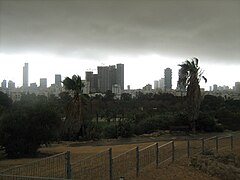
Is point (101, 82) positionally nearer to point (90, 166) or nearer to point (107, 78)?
point (107, 78)

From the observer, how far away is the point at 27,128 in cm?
2228

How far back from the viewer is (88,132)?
32.3 m

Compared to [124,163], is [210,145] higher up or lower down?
lower down

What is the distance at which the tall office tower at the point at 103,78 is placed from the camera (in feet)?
492

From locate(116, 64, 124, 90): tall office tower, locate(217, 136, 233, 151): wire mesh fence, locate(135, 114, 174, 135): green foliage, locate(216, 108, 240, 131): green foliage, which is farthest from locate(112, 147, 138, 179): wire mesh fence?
locate(116, 64, 124, 90): tall office tower

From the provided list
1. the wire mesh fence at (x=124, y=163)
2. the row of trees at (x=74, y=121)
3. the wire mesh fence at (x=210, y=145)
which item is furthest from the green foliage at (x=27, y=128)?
the wire mesh fence at (x=124, y=163)

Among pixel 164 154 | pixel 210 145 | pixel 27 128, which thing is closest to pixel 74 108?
pixel 27 128

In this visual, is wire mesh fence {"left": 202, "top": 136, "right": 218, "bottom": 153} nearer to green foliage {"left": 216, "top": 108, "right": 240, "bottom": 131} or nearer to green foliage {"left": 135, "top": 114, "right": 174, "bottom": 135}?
green foliage {"left": 135, "top": 114, "right": 174, "bottom": 135}

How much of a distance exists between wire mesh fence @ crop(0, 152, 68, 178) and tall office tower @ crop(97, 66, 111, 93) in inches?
5375

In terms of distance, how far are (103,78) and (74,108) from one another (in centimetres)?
12194

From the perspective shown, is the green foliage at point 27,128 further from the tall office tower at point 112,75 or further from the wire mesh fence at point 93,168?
the tall office tower at point 112,75

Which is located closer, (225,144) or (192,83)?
(225,144)

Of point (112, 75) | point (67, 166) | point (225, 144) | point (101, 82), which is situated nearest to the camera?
point (67, 166)

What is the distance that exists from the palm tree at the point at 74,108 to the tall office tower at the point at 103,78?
379 ft
